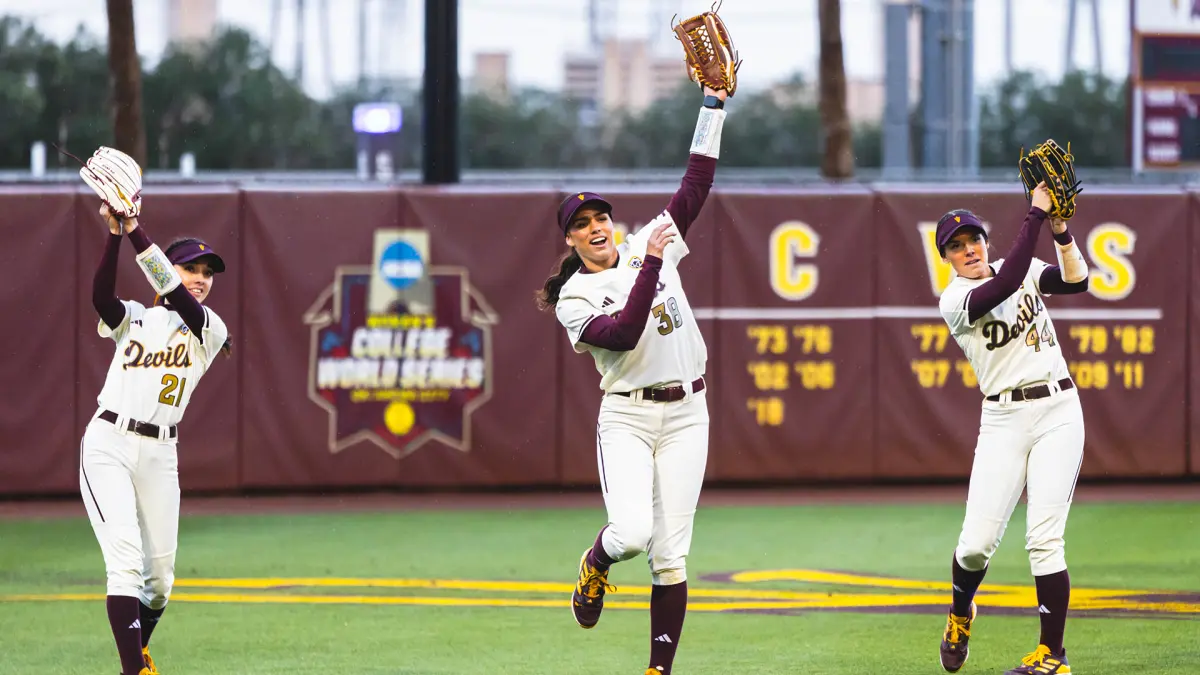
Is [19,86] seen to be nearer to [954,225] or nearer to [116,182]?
[116,182]

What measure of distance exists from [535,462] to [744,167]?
17978 mm

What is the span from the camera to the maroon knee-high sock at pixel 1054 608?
20.6 feet

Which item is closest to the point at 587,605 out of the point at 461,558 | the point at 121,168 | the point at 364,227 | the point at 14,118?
the point at 121,168

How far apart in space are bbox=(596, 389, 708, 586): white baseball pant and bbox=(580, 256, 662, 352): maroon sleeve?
33 cm

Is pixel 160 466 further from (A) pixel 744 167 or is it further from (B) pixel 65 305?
(A) pixel 744 167

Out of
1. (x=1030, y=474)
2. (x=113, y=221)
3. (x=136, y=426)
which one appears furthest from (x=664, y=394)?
(x=113, y=221)

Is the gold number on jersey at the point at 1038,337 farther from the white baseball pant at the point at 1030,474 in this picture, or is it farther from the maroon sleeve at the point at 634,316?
the maroon sleeve at the point at 634,316

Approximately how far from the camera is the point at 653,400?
605cm

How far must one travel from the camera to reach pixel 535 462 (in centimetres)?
1327

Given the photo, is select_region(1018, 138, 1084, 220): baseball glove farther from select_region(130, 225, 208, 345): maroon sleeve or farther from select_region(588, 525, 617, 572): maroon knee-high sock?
select_region(130, 225, 208, 345): maroon sleeve

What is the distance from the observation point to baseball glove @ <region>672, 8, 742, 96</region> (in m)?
6.19

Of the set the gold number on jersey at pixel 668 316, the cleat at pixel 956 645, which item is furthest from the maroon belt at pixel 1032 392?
the gold number on jersey at pixel 668 316

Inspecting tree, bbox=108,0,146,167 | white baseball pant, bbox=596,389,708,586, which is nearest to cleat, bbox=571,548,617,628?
white baseball pant, bbox=596,389,708,586

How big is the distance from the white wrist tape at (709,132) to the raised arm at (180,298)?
2007mm
